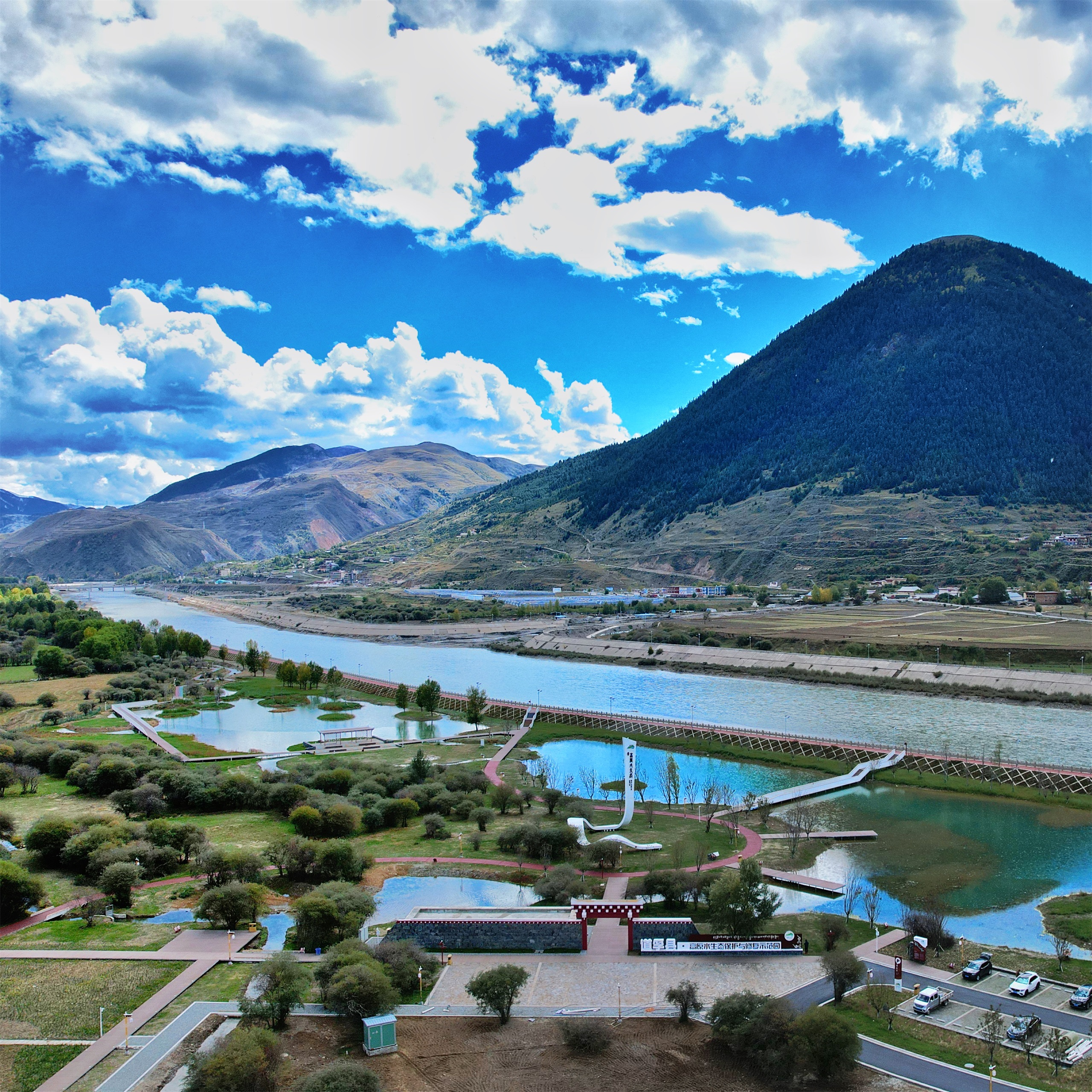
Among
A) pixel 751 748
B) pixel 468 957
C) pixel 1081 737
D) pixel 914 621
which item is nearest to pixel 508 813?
pixel 468 957

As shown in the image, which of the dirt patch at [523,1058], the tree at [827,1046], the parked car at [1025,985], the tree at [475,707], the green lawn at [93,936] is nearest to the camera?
the tree at [827,1046]

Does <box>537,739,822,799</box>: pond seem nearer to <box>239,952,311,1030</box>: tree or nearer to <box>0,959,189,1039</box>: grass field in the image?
<box>239,952,311,1030</box>: tree

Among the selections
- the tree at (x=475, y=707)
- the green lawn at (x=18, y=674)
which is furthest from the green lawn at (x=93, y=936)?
the green lawn at (x=18, y=674)

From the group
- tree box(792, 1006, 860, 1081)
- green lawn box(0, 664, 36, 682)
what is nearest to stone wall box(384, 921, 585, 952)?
tree box(792, 1006, 860, 1081)

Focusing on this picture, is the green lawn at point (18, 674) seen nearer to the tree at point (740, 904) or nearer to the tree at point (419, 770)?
the tree at point (419, 770)

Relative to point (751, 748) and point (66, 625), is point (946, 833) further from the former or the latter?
point (66, 625)
